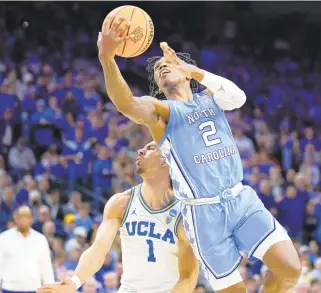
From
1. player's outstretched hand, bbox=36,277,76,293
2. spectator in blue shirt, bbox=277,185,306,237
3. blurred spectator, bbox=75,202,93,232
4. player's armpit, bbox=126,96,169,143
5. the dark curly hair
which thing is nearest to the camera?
player's outstretched hand, bbox=36,277,76,293

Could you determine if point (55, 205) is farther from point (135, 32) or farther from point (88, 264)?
point (135, 32)

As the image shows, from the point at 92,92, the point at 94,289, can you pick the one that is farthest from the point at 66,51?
the point at 94,289

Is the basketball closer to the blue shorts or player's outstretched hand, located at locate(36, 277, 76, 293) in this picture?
the blue shorts

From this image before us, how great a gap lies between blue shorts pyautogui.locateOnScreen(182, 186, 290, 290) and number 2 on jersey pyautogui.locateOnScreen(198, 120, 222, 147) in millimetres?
437

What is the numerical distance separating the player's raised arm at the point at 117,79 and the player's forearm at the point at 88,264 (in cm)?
122

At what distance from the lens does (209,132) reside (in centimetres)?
633

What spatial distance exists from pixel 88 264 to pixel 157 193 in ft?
2.89


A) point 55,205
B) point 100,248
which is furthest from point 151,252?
point 55,205

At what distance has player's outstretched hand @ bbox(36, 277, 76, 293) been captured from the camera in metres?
5.70

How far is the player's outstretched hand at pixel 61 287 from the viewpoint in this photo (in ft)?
18.7

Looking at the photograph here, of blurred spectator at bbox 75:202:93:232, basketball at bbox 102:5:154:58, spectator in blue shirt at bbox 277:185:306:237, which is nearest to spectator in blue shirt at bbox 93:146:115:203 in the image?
blurred spectator at bbox 75:202:93:232

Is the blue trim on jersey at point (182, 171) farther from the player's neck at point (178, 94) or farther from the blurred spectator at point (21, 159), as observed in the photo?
the blurred spectator at point (21, 159)

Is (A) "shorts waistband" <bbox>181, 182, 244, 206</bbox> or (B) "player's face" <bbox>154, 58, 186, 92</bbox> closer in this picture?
(A) "shorts waistband" <bbox>181, 182, 244, 206</bbox>

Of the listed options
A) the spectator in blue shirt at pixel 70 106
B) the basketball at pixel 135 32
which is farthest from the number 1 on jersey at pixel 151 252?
the spectator in blue shirt at pixel 70 106
